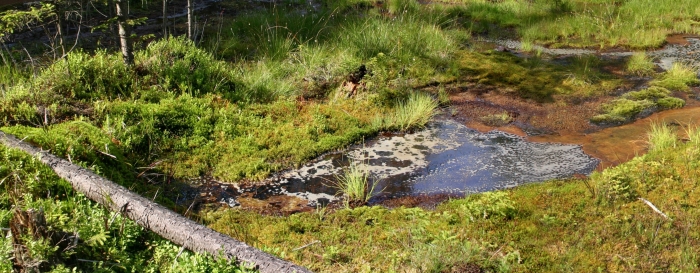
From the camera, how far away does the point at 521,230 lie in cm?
504

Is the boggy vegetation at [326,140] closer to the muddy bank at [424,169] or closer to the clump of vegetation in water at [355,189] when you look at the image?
the clump of vegetation in water at [355,189]

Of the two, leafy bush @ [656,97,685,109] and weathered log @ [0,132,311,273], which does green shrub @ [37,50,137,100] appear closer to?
weathered log @ [0,132,311,273]

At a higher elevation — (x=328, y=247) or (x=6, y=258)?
(x=6, y=258)

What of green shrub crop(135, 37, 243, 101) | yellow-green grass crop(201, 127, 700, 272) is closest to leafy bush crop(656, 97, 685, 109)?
yellow-green grass crop(201, 127, 700, 272)

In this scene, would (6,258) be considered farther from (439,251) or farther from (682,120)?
(682,120)

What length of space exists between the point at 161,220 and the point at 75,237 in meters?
0.50

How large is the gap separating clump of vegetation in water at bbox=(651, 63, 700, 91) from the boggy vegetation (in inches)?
1.0

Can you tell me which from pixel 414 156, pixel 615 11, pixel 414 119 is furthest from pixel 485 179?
pixel 615 11

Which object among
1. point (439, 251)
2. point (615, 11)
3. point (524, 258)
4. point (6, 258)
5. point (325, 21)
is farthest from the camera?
point (615, 11)

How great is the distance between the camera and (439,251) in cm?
432

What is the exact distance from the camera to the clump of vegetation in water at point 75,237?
3.54 metres

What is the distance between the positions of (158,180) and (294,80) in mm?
3218

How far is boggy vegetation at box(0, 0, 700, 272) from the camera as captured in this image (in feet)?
14.6

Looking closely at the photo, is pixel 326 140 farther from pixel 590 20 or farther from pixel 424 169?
pixel 590 20
